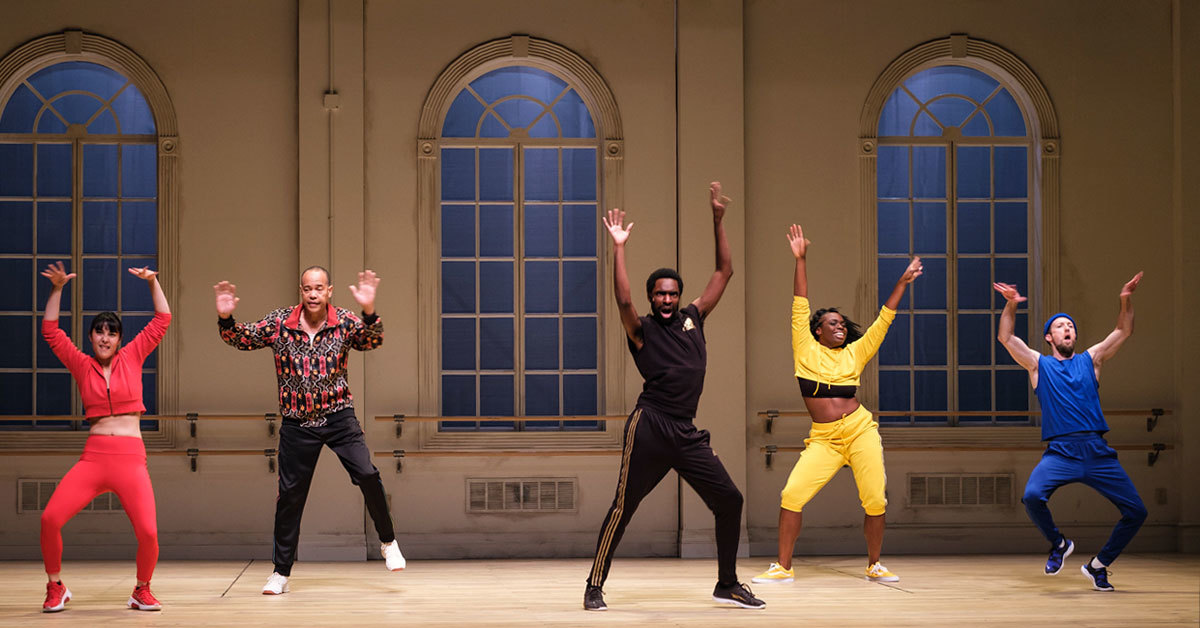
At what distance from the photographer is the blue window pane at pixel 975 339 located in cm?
813

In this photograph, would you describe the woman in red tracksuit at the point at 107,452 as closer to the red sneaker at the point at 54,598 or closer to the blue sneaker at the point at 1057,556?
the red sneaker at the point at 54,598

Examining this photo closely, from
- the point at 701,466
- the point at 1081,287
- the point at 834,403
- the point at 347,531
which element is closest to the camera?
the point at 701,466

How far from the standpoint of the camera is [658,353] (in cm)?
535

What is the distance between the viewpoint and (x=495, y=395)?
791 cm

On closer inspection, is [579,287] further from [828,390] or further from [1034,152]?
[1034,152]

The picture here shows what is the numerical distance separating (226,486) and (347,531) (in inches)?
32.5

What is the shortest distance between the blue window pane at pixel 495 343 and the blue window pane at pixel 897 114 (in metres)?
2.91

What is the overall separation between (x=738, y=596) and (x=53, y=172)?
5.28 metres

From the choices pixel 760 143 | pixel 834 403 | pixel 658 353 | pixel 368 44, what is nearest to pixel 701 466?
pixel 658 353

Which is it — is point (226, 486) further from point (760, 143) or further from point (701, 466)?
point (760, 143)

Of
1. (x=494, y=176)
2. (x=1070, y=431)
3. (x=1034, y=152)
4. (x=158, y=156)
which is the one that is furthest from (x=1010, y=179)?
(x=158, y=156)

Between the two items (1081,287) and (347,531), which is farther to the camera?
(1081,287)

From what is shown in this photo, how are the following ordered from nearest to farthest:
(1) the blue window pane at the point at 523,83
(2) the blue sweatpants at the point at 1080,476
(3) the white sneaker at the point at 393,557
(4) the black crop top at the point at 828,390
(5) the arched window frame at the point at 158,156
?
(3) the white sneaker at the point at 393,557 < (2) the blue sweatpants at the point at 1080,476 < (4) the black crop top at the point at 828,390 < (5) the arched window frame at the point at 158,156 < (1) the blue window pane at the point at 523,83

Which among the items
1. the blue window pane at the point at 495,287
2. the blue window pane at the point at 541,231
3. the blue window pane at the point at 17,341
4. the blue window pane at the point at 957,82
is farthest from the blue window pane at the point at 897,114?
the blue window pane at the point at 17,341
